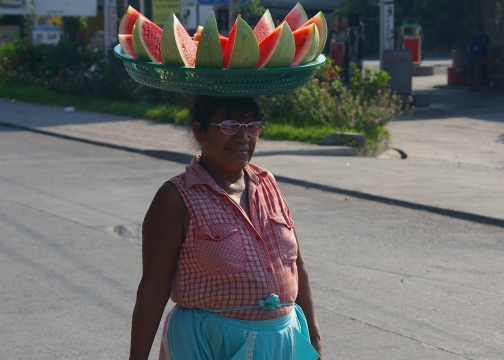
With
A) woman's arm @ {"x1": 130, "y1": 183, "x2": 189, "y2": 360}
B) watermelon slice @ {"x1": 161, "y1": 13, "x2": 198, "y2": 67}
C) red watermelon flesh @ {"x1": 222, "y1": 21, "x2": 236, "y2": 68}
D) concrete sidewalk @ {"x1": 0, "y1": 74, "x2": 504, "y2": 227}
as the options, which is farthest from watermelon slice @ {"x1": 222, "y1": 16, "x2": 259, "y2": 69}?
concrete sidewalk @ {"x1": 0, "y1": 74, "x2": 504, "y2": 227}

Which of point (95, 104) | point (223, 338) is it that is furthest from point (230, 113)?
point (95, 104)

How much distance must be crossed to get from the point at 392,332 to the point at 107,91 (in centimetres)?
1723

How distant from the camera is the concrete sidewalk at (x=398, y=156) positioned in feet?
33.3

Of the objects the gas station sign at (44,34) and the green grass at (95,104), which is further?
the gas station sign at (44,34)

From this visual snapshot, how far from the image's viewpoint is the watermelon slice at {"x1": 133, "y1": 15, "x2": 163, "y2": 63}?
2638 mm

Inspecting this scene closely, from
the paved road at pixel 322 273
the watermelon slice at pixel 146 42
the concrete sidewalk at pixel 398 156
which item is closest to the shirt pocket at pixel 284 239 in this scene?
the watermelon slice at pixel 146 42

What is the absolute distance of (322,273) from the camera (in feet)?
22.4

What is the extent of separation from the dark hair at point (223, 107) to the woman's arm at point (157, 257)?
263 millimetres

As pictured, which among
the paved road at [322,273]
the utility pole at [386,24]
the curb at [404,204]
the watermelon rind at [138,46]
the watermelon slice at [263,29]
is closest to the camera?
the watermelon rind at [138,46]

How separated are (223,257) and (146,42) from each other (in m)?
0.74

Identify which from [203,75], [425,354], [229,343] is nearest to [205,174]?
[203,75]

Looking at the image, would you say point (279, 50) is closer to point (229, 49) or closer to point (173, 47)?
point (229, 49)

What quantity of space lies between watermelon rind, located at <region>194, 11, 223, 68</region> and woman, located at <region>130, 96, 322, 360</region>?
8.7 inches

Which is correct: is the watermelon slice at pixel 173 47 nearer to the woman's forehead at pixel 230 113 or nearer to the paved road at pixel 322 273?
the woman's forehead at pixel 230 113
